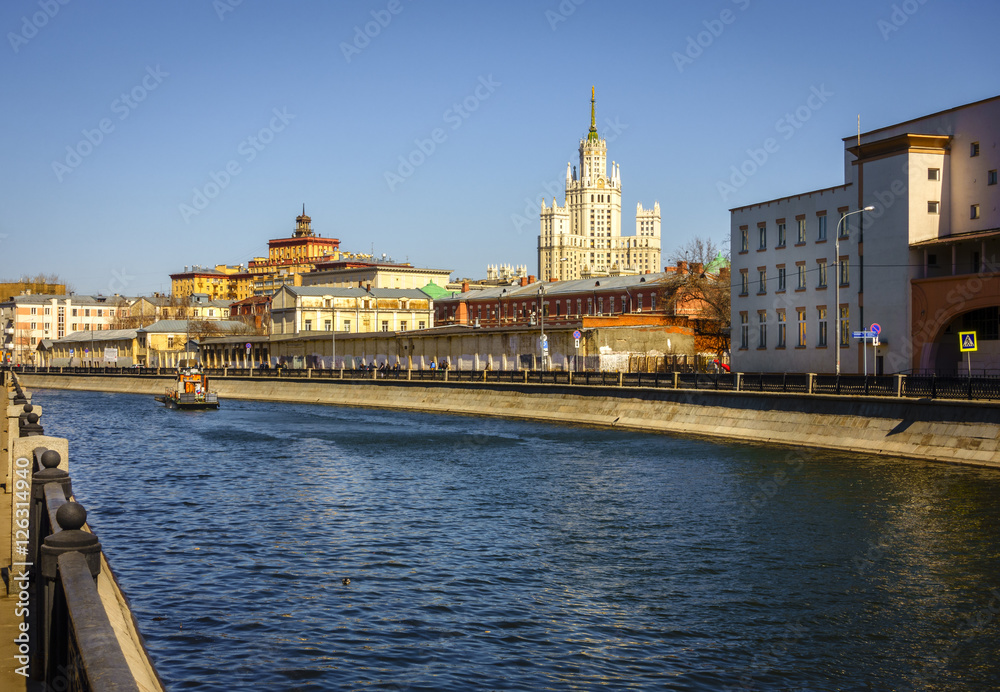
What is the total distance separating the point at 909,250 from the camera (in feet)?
174

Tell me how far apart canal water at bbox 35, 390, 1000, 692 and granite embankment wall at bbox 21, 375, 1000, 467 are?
1.66 m

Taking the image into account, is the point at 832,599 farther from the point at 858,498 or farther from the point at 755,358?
the point at 755,358

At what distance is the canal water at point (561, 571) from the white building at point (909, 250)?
14137 mm

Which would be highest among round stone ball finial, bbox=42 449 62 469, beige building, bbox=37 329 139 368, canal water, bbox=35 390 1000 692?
beige building, bbox=37 329 139 368

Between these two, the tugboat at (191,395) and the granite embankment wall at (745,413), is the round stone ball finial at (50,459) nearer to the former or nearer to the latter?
the granite embankment wall at (745,413)

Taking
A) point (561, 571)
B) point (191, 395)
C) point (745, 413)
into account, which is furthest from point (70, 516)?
point (191, 395)

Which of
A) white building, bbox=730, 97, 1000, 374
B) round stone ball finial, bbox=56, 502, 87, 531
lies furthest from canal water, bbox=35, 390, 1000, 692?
white building, bbox=730, 97, 1000, 374

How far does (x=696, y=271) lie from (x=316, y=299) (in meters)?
72.0

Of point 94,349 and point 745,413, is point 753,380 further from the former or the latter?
point 94,349

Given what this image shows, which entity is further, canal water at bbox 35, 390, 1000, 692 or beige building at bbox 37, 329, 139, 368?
beige building at bbox 37, 329, 139, 368

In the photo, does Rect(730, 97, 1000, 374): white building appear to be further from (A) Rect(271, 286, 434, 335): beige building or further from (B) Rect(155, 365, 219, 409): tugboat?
(A) Rect(271, 286, 434, 335): beige building

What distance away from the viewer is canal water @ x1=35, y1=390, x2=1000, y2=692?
16125mm

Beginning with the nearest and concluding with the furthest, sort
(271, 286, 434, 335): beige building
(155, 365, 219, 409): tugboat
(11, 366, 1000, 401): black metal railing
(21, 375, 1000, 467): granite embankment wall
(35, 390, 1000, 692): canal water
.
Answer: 1. (35, 390, 1000, 692): canal water
2. (21, 375, 1000, 467): granite embankment wall
3. (11, 366, 1000, 401): black metal railing
4. (155, 365, 219, 409): tugboat
5. (271, 286, 434, 335): beige building

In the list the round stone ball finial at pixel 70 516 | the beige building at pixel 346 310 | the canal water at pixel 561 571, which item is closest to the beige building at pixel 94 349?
the beige building at pixel 346 310
